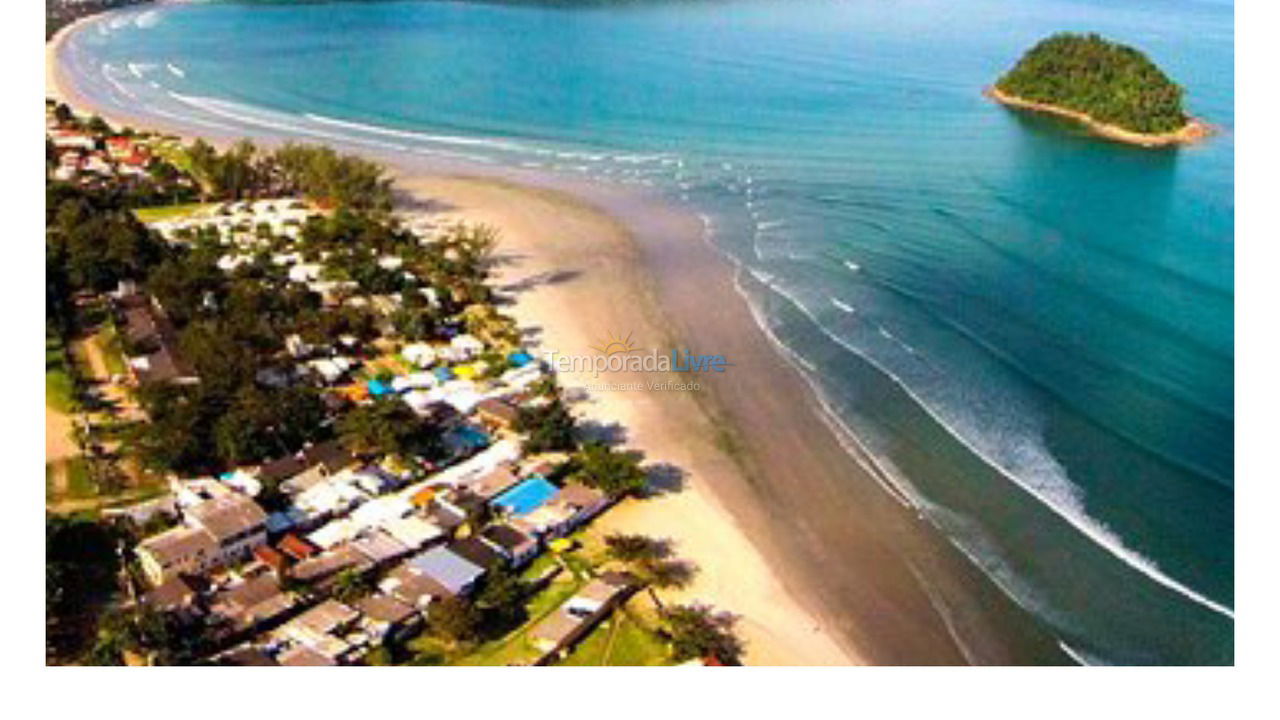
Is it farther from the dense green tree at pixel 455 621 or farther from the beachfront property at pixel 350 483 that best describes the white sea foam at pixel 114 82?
the dense green tree at pixel 455 621

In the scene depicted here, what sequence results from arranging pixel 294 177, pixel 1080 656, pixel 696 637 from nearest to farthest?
pixel 696 637
pixel 1080 656
pixel 294 177

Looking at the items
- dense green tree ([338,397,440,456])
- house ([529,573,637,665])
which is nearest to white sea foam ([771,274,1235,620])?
house ([529,573,637,665])

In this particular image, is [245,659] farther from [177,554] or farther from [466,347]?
[466,347]

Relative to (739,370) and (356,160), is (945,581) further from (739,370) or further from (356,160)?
(356,160)

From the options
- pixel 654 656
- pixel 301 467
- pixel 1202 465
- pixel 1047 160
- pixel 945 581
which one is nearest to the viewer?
pixel 654 656

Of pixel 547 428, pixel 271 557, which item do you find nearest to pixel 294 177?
pixel 547 428

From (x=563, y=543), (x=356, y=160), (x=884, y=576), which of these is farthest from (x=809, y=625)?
(x=356, y=160)

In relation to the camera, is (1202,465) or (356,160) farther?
(356,160)
